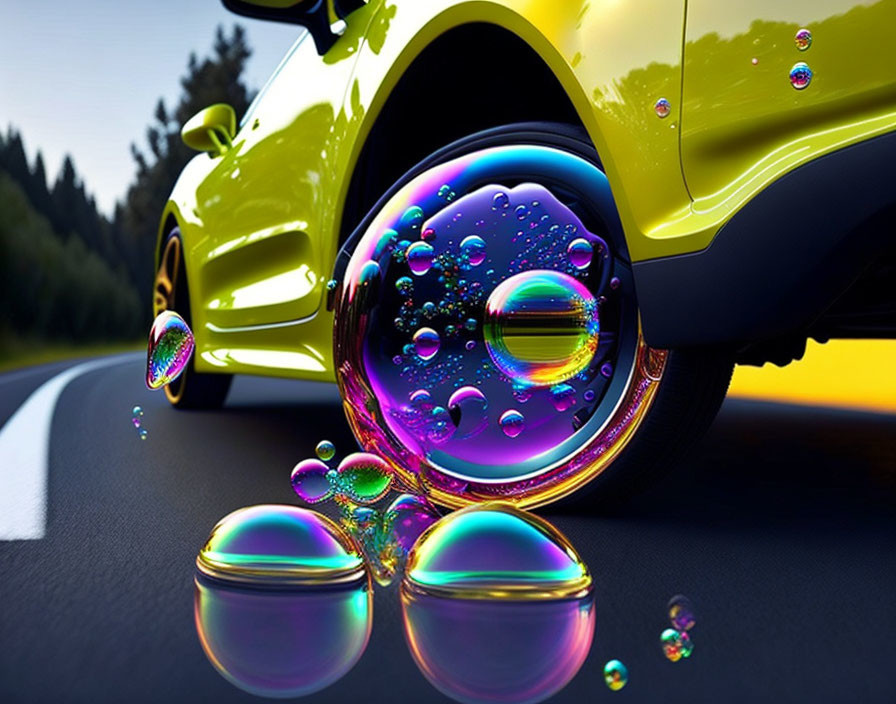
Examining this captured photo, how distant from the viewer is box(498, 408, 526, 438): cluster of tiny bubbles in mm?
1863

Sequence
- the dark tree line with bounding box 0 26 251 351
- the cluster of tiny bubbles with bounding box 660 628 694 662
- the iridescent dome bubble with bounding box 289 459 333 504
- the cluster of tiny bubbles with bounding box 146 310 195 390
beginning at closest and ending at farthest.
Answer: the cluster of tiny bubbles with bounding box 660 628 694 662
the iridescent dome bubble with bounding box 289 459 333 504
the cluster of tiny bubbles with bounding box 146 310 195 390
the dark tree line with bounding box 0 26 251 351

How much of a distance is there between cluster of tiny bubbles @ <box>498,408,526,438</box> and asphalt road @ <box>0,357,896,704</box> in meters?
0.21

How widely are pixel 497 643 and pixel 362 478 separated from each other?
73 cm

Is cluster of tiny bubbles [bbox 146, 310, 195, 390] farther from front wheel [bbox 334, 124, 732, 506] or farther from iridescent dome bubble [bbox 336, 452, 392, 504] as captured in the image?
iridescent dome bubble [bbox 336, 452, 392, 504]

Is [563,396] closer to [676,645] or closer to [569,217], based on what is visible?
[569,217]

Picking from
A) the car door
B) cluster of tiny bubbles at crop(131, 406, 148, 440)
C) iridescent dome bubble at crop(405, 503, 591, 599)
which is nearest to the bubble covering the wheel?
the car door

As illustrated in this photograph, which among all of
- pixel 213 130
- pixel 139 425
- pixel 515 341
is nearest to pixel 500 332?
pixel 515 341

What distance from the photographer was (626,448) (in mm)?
1796

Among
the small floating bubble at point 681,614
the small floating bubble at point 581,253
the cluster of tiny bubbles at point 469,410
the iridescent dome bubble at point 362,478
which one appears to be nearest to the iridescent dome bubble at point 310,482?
the iridescent dome bubble at point 362,478

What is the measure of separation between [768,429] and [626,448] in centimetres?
238

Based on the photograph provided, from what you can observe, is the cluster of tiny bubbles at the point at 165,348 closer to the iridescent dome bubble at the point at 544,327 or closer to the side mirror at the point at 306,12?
the side mirror at the point at 306,12

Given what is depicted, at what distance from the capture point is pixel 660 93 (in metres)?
1.57

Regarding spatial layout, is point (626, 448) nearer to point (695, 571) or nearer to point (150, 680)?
point (695, 571)

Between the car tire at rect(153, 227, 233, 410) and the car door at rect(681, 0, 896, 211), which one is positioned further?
the car tire at rect(153, 227, 233, 410)
